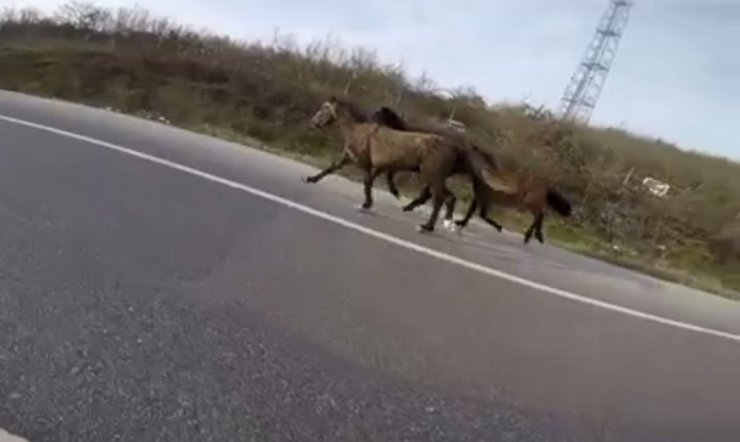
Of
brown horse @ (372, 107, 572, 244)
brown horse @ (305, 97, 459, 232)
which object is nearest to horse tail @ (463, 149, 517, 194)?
brown horse @ (372, 107, 572, 244)

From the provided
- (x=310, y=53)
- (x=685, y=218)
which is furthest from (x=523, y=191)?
(x=310, y=53)

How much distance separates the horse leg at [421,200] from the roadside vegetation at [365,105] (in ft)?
10.3

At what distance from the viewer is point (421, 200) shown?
9.80 meters

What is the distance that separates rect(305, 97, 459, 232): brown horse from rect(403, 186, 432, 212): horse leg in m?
0.16

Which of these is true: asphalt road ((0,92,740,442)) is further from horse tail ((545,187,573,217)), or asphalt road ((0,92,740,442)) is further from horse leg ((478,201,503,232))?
horse tail ((545,187,573,217))

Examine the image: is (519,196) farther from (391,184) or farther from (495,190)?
(391,184)

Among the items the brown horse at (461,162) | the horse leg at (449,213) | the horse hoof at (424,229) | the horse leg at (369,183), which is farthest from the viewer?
the horse leg at (449,213)

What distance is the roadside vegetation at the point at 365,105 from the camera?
16.9 meters

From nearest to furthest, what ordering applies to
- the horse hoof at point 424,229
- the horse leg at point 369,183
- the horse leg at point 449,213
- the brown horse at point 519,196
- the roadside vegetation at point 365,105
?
the horse hoof at point 424,229 < the horse leg at point 369,183 < the horse leg at point 449,213 < the brown horse at point 519,196 < the roadside vegetation at point 365,105

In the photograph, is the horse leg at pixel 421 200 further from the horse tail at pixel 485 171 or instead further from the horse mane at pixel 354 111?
the horse mane at pixel 354 111

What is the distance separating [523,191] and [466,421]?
19.0 feet

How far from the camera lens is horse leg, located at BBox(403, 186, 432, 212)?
30.8ft

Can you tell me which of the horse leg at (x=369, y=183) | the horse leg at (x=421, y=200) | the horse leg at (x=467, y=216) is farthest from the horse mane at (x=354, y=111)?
the horse leg at (x=467, y=216)

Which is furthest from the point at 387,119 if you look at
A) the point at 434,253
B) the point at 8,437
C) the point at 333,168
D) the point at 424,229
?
the point at 8,437
